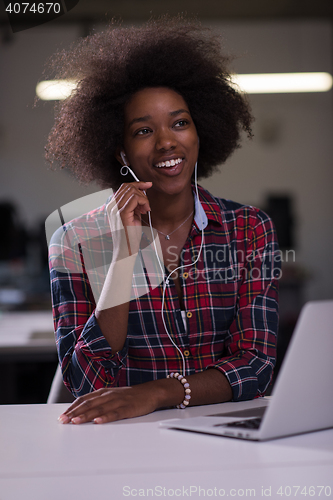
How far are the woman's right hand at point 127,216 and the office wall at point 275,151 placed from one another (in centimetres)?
350

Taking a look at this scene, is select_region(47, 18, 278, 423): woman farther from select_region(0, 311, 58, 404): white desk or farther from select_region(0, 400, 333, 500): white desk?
select_region(0, 311, 58, 404): white desk

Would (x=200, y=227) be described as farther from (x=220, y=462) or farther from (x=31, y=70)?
(x=31, y=70)

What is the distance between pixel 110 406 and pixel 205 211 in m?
0.74

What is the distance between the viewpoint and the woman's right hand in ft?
4.42

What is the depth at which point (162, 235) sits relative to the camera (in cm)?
156

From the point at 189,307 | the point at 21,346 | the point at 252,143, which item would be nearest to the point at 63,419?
the point at 189,307

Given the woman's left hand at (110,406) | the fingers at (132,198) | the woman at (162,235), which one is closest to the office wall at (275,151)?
the woman at (162,235)

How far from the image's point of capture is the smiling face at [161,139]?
4.81 feet

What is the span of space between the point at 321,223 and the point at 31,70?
A: 3.03 m

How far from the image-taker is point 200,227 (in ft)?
4.96

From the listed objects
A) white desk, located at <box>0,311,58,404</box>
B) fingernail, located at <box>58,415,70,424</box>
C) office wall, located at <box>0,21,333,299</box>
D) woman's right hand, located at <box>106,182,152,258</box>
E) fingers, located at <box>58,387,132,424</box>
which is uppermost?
office wall, located at <box>0,21,333,299</box>

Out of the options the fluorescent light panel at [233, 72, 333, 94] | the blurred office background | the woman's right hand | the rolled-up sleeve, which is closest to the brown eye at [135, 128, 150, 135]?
the woman's right hand

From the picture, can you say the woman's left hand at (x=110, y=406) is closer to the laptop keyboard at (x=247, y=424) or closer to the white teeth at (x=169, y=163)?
the laptop keyboard at (x=247, y=424)

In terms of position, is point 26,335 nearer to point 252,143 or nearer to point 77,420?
point 77,420
